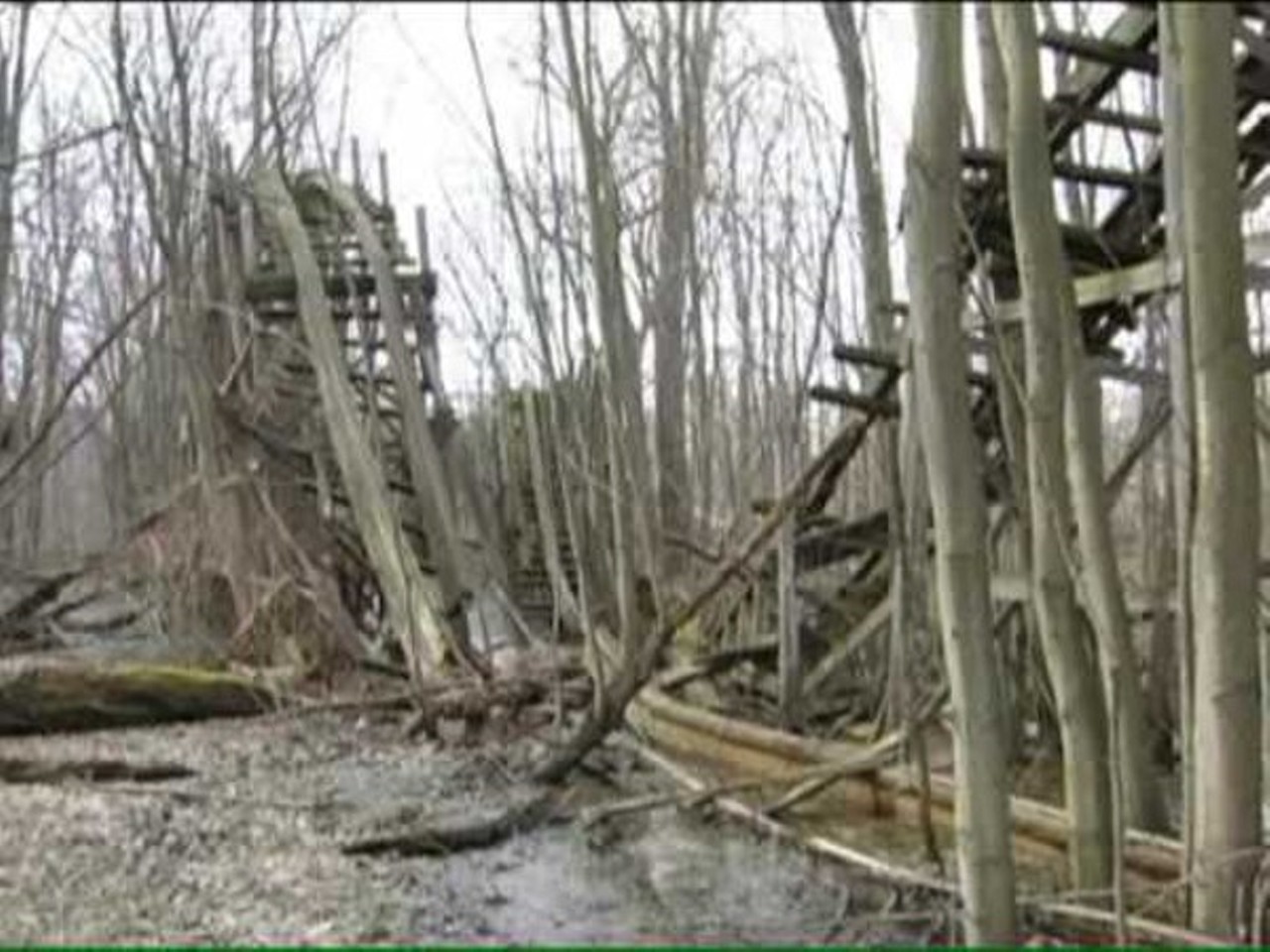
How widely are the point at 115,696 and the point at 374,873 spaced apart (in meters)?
4.15

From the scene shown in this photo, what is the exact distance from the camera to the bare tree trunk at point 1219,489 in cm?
380

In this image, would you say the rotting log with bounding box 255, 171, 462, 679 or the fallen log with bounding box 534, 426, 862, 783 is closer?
the fallen log with bounding box 534, 426, 862, 783

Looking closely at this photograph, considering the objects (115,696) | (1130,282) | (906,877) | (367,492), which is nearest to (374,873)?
(906,877)

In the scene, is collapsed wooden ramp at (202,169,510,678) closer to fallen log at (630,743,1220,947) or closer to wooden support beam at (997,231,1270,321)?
fallen log at (630,743,1220,947)

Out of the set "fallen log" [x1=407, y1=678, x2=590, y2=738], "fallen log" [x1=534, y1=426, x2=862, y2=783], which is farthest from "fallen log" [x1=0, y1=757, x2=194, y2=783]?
"fallen log" [x1=534, y1=426, x2=862, y2=783]

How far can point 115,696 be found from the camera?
30.4 feet

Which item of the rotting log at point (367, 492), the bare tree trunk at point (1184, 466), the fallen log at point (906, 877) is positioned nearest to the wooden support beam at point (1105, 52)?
the bare tree trunk at point (1184, 466)

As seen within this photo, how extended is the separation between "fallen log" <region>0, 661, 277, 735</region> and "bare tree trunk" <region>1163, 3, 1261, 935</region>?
698 centimetres

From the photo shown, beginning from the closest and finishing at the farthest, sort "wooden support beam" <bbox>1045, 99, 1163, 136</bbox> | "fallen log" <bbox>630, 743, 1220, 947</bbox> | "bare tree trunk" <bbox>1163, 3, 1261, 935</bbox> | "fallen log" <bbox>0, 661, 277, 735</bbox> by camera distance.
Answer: "bare tree trunk" <bbox>1163, 3, 1261, 935</bbox>
"fallen log" <bbox>630, 743, 1220, 947</bbox>
"wooden support beam" <bbox>1045, 99, 1163, 136</bbox>
"fallen log" <bbox>0, 661, 277, 735</bbox>

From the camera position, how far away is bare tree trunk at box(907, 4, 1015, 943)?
3859 mm

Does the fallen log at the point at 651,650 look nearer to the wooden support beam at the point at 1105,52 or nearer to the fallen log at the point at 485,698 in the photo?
the fallen log at the point at 485,698

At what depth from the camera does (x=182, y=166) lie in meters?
10.8

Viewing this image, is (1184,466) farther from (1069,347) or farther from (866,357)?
(866,357)

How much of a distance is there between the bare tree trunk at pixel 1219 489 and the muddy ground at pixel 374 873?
3.23ft
